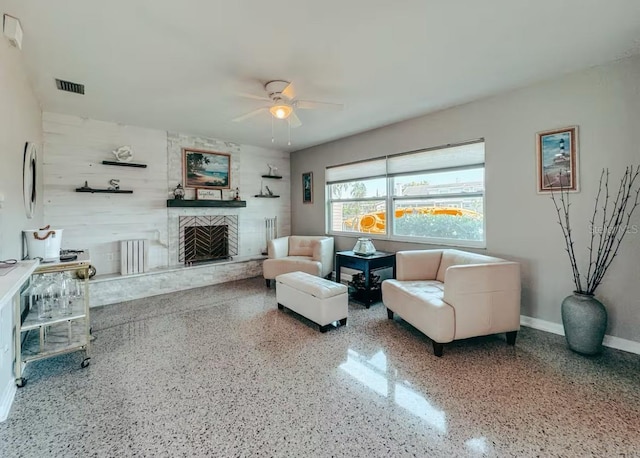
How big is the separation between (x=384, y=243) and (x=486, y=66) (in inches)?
103

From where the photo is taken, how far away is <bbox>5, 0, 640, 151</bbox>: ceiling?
1920mm

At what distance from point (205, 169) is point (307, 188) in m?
1.95

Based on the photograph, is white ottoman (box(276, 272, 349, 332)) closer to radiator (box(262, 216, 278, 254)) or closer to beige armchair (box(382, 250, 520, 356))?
beige armchair (box(382, 250, 520, 356))

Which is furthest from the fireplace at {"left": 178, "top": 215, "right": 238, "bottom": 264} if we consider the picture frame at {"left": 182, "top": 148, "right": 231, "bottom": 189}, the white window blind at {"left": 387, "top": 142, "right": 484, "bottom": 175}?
the white window blind at {"left": 387, "top": 142, "right": 484, "bottom": 175}

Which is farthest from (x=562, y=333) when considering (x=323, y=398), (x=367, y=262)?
(x=323, y=398)

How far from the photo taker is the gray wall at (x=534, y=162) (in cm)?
257

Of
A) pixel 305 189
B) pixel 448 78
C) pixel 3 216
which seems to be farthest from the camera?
pixel 305 189

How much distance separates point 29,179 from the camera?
277cm

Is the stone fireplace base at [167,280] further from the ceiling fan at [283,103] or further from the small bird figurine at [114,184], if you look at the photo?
the ceiling fan at [283,103]

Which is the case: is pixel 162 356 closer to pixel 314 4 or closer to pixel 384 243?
pixel 314 4

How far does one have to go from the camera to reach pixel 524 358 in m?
2.48

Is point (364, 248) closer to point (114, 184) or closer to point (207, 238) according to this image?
point (207, 238)

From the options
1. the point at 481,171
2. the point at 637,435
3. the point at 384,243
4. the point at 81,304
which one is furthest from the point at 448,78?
the point at 81,304

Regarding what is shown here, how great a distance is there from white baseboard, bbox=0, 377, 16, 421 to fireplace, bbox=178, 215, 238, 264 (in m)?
3.00
